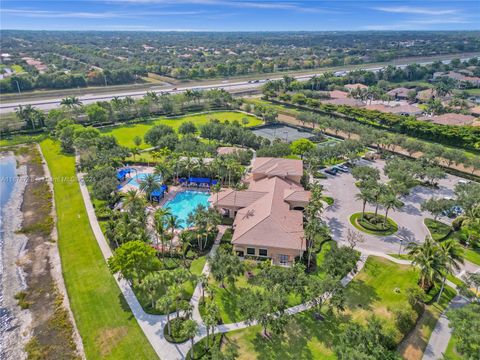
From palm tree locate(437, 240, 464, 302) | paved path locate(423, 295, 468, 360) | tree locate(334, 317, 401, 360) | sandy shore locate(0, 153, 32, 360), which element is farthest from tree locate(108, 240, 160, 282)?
palm tree locate(437, 240, 464, 302)

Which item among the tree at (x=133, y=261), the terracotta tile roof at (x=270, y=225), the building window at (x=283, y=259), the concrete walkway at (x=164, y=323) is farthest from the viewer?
the building window at (x=283, y=259)

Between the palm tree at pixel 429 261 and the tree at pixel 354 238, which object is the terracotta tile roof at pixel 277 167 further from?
the palm tree at pixel 429 261

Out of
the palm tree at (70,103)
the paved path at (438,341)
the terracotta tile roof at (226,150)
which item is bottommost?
the paved path at (438,341)

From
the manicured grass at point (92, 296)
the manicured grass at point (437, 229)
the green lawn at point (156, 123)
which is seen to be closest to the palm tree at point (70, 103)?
the green lawn at point (156, 123)

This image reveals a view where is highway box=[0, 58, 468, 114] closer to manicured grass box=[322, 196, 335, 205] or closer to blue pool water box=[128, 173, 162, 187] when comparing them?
blue pool water box=[128, 173, 162, 187]

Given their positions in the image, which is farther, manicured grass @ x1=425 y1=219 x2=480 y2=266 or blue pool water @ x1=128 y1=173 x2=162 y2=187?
blue pool water @ x1=128 y1=173 x2=162 y2=187

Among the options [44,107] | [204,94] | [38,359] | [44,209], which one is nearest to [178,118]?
[204,94]
